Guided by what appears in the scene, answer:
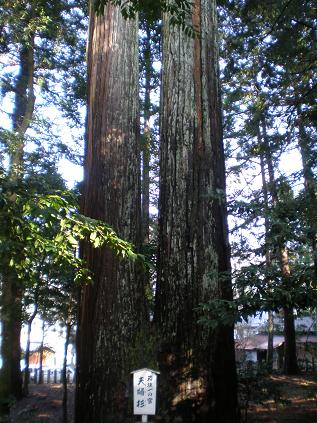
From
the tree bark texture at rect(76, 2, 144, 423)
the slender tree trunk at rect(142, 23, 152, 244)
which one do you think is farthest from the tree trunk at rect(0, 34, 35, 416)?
the slender tree trunk at rect(142, 23, 152, 244)

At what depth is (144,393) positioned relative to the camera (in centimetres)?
384

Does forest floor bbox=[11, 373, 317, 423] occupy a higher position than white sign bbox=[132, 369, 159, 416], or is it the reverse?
white sign bbox=[132, 369, 159, 416]

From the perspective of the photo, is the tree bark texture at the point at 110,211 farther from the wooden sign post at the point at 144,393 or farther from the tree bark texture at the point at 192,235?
the wooden sign post at the point at 144,393

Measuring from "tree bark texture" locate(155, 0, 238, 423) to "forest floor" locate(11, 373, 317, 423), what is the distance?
1356 millimetres

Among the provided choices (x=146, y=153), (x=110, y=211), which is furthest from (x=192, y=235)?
(x=146, y=153)

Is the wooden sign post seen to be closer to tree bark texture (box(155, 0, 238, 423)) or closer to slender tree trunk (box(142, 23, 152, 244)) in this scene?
tree bark texture (box(155, 0, 238, 423))

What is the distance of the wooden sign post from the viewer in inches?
149

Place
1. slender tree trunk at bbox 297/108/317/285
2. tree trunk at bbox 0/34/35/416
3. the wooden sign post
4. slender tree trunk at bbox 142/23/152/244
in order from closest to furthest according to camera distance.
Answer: the wooden sign post, slender tree trunk at bbox 297/108/317/285, tree trunk at bbox 0/34/35/416, slender tree trunk at bbox 142/23/152/244

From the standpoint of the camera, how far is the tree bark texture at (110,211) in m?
4.50

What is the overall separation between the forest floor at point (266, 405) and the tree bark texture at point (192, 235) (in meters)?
1.36

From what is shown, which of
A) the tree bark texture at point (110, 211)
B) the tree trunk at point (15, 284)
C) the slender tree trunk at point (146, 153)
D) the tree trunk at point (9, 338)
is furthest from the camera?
the slender tree trunk at point (146, 153)

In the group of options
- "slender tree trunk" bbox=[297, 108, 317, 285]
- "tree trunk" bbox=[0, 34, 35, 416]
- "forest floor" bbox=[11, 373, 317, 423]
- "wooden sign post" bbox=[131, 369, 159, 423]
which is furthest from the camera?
"tree trunk" bbox=[0, 34, 35, 416]

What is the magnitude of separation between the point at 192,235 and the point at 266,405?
15.1 feet

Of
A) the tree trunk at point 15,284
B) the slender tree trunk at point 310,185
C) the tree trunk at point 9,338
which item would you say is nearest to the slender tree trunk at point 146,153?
the tree trunk at point 15,284
